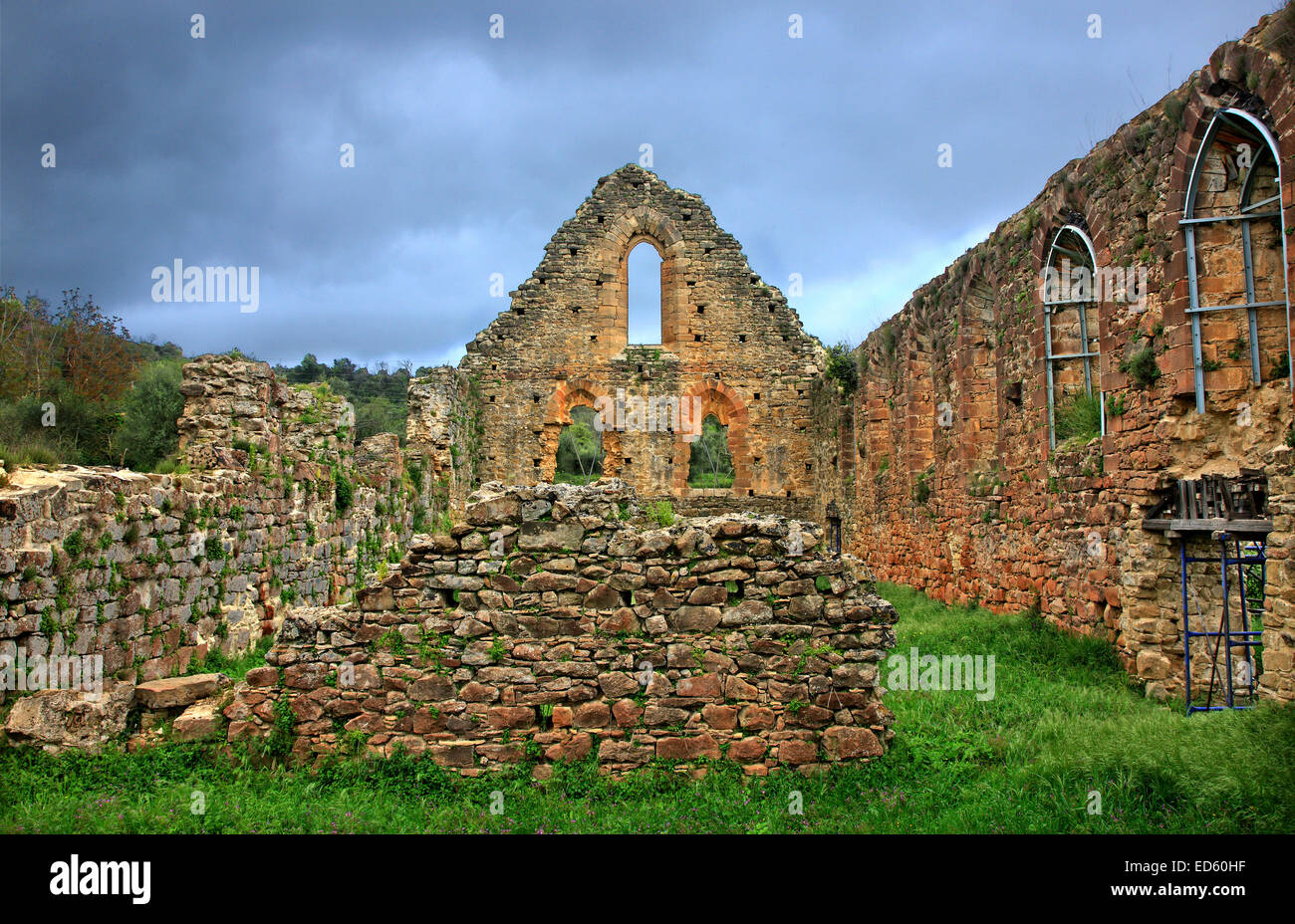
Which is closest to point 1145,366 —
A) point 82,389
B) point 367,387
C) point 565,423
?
point 565,423

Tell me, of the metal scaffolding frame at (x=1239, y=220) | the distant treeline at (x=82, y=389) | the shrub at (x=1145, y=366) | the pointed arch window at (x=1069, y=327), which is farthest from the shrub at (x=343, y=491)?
the metal scaffolding frame at (x=1239, y=220)

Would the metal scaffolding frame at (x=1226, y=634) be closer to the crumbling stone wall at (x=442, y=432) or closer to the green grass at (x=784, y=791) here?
the green grass at (x=784, y=791)

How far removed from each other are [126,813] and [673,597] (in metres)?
4.04

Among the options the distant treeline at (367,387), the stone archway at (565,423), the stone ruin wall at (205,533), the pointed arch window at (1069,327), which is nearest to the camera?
the stone ruin wall at (205,533)

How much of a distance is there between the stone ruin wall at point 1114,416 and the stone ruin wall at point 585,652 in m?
3.85

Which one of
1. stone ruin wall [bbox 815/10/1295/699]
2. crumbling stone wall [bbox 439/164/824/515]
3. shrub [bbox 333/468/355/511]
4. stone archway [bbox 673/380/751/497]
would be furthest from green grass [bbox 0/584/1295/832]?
stone archway [bbox 673/380/751/497]

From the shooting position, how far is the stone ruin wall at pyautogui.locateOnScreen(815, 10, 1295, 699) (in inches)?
276

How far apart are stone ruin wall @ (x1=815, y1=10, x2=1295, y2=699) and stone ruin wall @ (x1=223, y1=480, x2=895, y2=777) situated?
3.85 meters

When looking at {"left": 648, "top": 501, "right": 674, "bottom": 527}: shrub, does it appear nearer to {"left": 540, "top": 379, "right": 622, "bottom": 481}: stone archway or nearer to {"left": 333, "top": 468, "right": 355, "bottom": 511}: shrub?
{"left": 333, "top": 468, "right": 355, "bottom": 511}: shrub

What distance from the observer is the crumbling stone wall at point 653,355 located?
22.2 metres

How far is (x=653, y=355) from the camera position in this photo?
2284cm

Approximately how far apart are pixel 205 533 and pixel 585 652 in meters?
5.53

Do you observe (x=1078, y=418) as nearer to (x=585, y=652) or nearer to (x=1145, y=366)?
(x=1145, y=366)

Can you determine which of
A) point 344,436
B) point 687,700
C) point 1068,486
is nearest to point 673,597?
point 687,700
